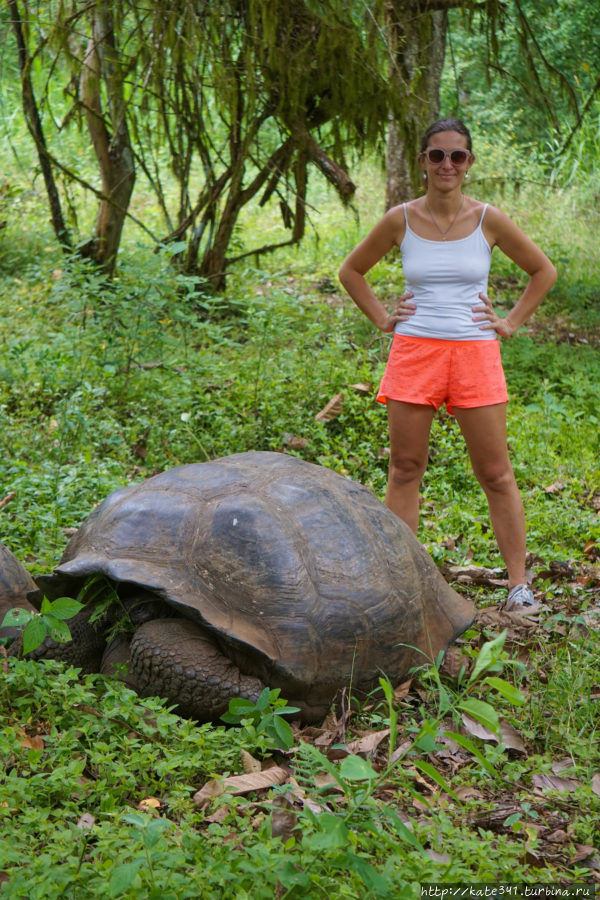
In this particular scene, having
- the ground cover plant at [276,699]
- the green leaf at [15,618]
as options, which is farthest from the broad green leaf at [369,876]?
the green leaf at [15,618]

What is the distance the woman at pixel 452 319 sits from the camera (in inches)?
172

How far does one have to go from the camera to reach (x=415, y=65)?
29.1 feet

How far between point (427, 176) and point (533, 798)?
9.39ft

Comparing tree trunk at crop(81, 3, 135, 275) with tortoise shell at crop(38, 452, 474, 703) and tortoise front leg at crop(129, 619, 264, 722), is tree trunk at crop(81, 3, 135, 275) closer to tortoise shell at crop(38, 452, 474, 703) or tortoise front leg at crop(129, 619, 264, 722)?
tortoise shell at crop(38, 452, 474, 703)

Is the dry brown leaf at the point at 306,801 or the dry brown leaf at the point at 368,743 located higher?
the dry brown leaf at the point at 306,801

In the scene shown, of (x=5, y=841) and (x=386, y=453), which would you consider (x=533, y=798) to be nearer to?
(x=5, y=841)

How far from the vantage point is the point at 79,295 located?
7.24 meters

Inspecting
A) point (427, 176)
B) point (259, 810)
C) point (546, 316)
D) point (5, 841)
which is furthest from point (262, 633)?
point (546, 316)

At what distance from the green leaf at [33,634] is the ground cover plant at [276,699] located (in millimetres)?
234

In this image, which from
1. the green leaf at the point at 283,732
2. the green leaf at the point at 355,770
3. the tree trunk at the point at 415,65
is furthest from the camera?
the tree trunk at the point at 415,65

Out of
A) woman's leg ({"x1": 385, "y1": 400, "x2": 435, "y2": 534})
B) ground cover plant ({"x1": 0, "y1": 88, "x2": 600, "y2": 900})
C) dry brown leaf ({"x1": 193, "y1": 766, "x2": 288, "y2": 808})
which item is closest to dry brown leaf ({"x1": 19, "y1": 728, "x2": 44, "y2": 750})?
ground cover plant ({"x1": 0, "y1": 88, "x2": 600, "y2": 900})

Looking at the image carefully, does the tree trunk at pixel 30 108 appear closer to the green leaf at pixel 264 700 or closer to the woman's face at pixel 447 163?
the woman's face at pixel 447 163

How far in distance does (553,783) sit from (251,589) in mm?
1274

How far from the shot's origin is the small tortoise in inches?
133
